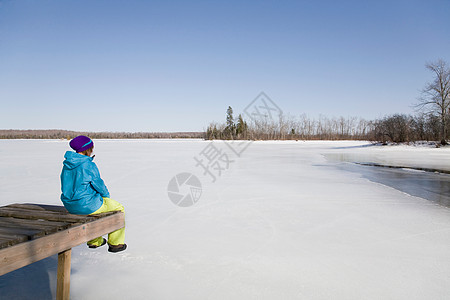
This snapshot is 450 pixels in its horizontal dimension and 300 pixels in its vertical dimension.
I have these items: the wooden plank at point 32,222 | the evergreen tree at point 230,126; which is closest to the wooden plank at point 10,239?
the wooden plank at point 32,222

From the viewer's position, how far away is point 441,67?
3312cm

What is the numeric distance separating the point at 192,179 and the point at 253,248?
5491 millimetres

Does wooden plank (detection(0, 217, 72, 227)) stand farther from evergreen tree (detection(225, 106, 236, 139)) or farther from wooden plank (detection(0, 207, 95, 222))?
evergreen tree (detection(225, 106, 236, 139))

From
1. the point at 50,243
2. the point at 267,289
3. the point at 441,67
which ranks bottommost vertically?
the point at 267,289

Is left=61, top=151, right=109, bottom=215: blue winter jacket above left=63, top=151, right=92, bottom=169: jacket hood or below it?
below

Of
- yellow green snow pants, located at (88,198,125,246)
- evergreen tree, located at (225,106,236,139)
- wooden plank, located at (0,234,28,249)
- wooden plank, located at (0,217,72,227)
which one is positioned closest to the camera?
wooden plank, located at (0,234,28,249)

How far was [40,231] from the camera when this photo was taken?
71.0 inches

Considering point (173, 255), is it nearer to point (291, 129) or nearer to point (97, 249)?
point (97, 249)

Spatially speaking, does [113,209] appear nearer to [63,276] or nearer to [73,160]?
[73,160]

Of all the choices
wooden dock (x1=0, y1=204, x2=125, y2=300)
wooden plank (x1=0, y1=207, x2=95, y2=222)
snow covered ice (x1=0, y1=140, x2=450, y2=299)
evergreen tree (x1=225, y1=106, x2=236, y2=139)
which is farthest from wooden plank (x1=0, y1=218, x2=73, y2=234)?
evergreen tree (x1=225, y1=106, x2=236, y2=139)

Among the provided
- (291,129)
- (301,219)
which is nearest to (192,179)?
(301,219)

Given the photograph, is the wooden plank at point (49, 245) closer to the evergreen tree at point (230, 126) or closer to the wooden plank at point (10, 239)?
the wooden plank at point (10, 239)

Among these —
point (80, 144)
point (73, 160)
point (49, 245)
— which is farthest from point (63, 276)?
point (80, 144)

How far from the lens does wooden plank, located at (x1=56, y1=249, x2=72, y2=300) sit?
204 cm
